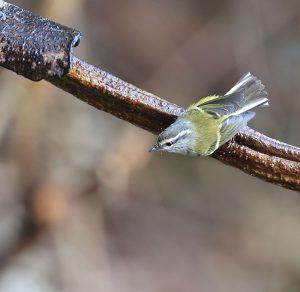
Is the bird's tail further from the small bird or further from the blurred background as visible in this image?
the blurred background

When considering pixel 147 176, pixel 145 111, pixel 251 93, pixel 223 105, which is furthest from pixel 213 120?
pixel 147 176

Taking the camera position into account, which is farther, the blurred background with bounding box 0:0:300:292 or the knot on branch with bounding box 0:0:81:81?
the blurred background with bounding box 0:0:300:292

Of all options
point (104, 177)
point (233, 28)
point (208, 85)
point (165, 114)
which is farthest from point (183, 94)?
point (165, 114)

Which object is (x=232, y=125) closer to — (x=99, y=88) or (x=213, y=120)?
(x=213, y=120)

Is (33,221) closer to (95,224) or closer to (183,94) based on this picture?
(95,224)

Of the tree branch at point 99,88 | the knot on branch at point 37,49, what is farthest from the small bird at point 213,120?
the knot on branch at point 37,49

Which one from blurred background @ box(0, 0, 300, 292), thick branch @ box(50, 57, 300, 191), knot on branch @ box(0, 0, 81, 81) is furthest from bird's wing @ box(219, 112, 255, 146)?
blurred background @ box(0, 0, 300, 292)

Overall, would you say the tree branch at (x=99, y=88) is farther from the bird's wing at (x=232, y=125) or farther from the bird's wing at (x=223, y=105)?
the bird's wing at (x=223, y=105)
